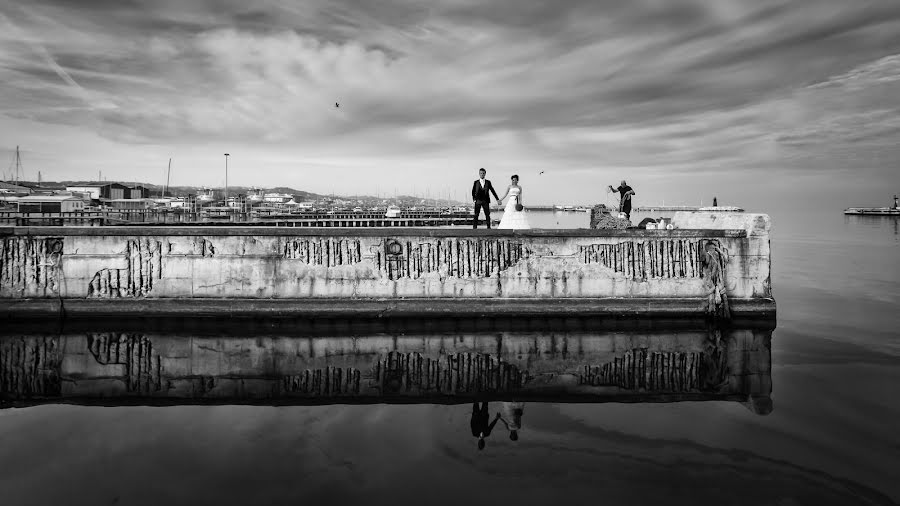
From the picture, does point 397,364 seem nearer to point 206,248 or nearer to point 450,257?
point 450,257

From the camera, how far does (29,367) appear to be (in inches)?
363

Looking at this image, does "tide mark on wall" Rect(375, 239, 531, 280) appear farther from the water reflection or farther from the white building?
the white building

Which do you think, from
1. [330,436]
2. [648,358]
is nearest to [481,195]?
[648,358]

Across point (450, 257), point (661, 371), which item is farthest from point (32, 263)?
point (661, 371)

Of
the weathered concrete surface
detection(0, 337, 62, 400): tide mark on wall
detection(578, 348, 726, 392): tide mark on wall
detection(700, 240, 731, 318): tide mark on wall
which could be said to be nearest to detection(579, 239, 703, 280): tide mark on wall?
the weathered concrete surface

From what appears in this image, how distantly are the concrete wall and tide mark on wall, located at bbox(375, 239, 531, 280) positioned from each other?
2 centimetres

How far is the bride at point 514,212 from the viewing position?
13.5 meters

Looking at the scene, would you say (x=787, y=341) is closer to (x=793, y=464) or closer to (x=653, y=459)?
(x=793, y=464)

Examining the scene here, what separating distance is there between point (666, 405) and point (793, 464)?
1918mm

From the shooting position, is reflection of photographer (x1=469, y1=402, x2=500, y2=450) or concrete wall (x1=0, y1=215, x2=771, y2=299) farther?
concrete wall (x1=0, y1=215, x2=771, y2=299)

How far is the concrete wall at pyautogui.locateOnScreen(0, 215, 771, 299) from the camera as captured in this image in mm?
11984

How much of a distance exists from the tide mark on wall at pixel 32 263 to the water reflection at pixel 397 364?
1.11 metres

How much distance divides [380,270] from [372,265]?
213mm

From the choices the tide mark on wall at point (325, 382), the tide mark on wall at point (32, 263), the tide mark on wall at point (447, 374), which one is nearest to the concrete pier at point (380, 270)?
the tide mark on wall at point (32, 263)
